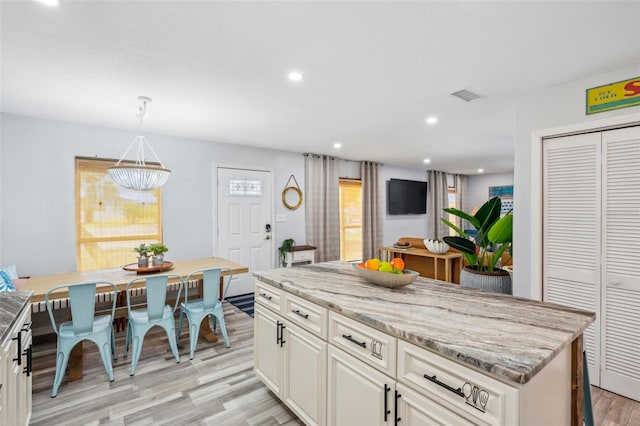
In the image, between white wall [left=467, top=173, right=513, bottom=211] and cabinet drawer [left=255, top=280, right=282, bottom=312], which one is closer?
cabinet drawer [left=255, top=280, right=282, bottom=312]

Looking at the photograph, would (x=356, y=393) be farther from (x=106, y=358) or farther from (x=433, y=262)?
(x=433, y=262)

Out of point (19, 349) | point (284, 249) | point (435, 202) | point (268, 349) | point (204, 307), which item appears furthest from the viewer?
point (435, 202)

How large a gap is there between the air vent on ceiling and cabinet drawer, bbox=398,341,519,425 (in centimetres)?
232

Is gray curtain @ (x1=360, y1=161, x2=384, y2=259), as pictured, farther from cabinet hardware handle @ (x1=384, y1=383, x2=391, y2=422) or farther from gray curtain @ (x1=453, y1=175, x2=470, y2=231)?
cabinet hardware handle @ (x1=384, y1=383, x2=391, y2=422)

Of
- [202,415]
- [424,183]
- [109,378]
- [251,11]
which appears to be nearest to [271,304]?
[202,415]

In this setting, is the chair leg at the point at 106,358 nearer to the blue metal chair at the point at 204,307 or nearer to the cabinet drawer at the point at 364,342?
the blue metal chair at the point at 204,307

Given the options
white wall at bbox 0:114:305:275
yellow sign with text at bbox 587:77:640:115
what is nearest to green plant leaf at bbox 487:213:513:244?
yellow sign with text at bbox 587:77:640:115

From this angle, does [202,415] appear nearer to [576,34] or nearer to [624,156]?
[576,34]

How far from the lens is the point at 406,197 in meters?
7.34

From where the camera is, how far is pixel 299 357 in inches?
71.8

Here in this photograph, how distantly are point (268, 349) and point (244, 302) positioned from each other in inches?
98.1

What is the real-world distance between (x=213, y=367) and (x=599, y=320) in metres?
3.11

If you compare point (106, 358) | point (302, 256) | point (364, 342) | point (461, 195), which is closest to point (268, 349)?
point (364, 342)

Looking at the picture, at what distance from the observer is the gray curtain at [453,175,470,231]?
8.77 meters
